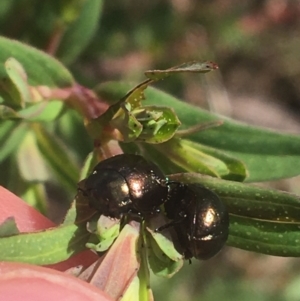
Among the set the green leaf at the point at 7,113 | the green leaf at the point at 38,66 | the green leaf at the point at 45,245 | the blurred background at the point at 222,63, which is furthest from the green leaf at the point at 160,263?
the blurred background at the point at 222,63

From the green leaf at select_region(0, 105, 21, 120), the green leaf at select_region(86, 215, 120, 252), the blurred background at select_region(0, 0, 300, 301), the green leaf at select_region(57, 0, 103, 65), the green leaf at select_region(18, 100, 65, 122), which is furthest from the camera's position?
the blurred background at select_region(0, 0, 300, 301)

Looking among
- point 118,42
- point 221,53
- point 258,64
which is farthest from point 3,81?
point 258,64

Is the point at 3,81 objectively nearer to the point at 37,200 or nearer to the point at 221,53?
the point at 37,200

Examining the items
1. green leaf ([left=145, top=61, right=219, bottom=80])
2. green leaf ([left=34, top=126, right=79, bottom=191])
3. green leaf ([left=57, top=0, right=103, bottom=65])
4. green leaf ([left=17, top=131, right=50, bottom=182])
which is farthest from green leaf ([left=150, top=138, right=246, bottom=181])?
green leaf ([left=57, top=0, right=103, bottom=65])

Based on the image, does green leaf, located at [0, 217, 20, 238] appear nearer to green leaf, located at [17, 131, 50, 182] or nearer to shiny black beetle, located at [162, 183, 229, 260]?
shiny black beetle, located at [162, 183, 229, 260]

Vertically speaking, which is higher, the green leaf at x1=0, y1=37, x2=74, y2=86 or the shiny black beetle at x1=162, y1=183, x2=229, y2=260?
the green leaf at x1=0, y1=37, x2=74, y2=86

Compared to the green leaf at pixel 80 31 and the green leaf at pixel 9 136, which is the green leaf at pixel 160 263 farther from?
the green leaf at pixel 80 31
